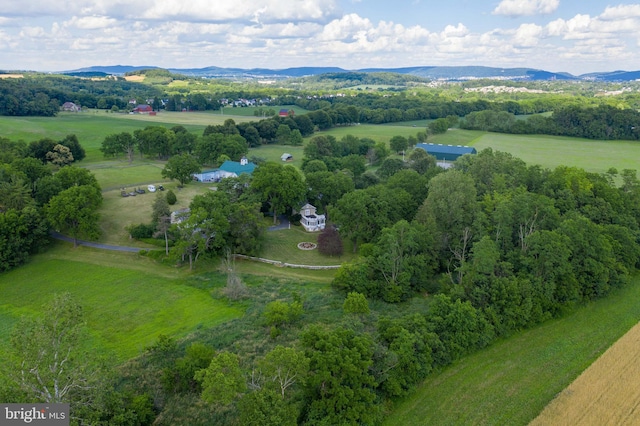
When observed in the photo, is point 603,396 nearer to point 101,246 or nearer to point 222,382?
point 222,382

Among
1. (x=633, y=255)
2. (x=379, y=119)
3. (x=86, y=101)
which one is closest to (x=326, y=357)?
(x=633, y=255)

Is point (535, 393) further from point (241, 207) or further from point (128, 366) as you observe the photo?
point (241, 207)

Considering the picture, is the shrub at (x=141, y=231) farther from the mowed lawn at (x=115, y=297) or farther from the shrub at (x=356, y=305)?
the shrub at (x=356, y=305)

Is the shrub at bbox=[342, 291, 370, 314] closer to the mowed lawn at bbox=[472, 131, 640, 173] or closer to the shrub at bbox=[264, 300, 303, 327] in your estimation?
the shrub at bbox=[264, 300, 303, 327]

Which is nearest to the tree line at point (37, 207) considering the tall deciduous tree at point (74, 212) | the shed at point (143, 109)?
the tall deciduous tree at point (74, 212)

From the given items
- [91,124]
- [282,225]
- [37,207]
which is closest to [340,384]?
[282,225]

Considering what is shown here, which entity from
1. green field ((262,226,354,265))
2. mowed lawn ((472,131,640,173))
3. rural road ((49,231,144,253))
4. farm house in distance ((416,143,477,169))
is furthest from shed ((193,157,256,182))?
mowed lawn ((472,131,640,173))
